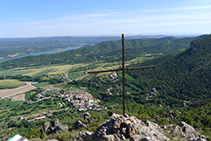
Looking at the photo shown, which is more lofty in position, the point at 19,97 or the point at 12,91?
the point at 12,91

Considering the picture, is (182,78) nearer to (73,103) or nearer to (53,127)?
(73,103)

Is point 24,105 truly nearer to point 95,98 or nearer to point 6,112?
point 6,112

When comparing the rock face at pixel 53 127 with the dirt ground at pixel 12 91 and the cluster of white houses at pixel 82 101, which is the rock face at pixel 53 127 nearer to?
the cluster of white houses at pixel 82 101

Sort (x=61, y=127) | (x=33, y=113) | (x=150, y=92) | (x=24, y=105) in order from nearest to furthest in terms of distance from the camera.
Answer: (x=61, y=127) → (x=33, y=113) → (x=24, y=105) → (x=150, y=92)

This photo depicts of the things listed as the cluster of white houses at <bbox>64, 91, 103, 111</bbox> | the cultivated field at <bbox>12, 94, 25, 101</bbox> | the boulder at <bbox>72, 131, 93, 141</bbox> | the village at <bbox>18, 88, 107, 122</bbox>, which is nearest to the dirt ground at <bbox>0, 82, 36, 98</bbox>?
the cultivated field at <bbox>12, 94, 25, 101</bbox>

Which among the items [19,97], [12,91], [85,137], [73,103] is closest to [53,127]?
[85,137]

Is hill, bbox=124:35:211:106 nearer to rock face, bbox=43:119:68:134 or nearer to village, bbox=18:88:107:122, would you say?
village, bbox=18:88:107:122

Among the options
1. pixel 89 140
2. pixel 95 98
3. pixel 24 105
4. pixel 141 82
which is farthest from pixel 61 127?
pixel 141 82

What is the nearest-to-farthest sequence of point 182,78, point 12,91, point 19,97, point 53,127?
point 53,127
point 182,78
point 19,97
point 12,91

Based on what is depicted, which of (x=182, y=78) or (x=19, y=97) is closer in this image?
(x=182, y=78)
